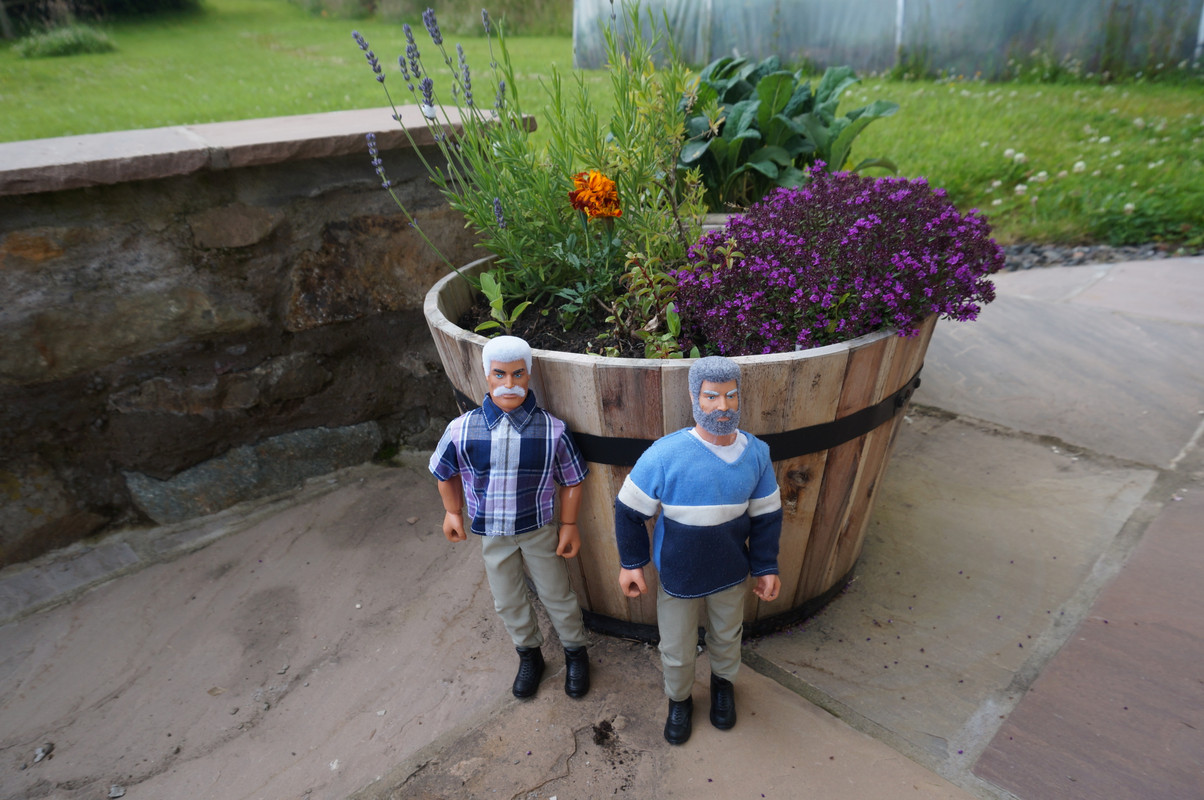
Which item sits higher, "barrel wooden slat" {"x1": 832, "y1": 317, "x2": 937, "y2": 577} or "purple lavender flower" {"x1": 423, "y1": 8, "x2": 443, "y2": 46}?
"purple lavender flower" {"x1": 423, "y1": 8, "x2": 443, "y2": 46}

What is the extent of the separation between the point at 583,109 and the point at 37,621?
226 centimetres

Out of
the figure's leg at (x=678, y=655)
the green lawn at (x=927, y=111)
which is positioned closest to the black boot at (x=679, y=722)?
the figure's leg at (x=678, y=655)

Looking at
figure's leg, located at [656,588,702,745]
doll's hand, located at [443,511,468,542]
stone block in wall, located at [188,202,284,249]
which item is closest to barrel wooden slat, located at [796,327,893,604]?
figure's leg, located at [656,588,702,745]

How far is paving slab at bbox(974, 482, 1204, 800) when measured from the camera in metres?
1.45

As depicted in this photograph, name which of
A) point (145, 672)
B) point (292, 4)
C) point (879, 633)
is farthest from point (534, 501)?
point (292, 4)

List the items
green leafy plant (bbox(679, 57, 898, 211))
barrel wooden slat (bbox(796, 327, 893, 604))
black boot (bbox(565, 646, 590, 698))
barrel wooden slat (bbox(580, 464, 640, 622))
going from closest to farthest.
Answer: barrel wooden slat (bbox(796, 327, 893, 604))
barrel wooden slat (bbox(580, 464, 640, 622))
black boot (bbox(565, 646, 590, 698))
green leafy plant (bbox(679, 57, 898, 211))

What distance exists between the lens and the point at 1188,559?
1970 mm

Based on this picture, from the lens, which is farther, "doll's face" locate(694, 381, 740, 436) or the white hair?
the white hair

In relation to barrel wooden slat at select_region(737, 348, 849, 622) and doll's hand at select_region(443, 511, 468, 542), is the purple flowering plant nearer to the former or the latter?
barrel wooden slat at select_region(737, 348, 849, 622)

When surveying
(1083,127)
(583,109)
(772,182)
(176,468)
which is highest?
(583,109)

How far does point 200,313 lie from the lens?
7.66ft

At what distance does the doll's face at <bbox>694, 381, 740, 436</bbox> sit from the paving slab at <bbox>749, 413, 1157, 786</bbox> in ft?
2.65

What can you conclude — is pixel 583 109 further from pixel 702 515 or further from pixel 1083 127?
pixel 1083 127

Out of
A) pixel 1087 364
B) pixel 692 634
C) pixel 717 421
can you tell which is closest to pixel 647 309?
pixel 717 421
